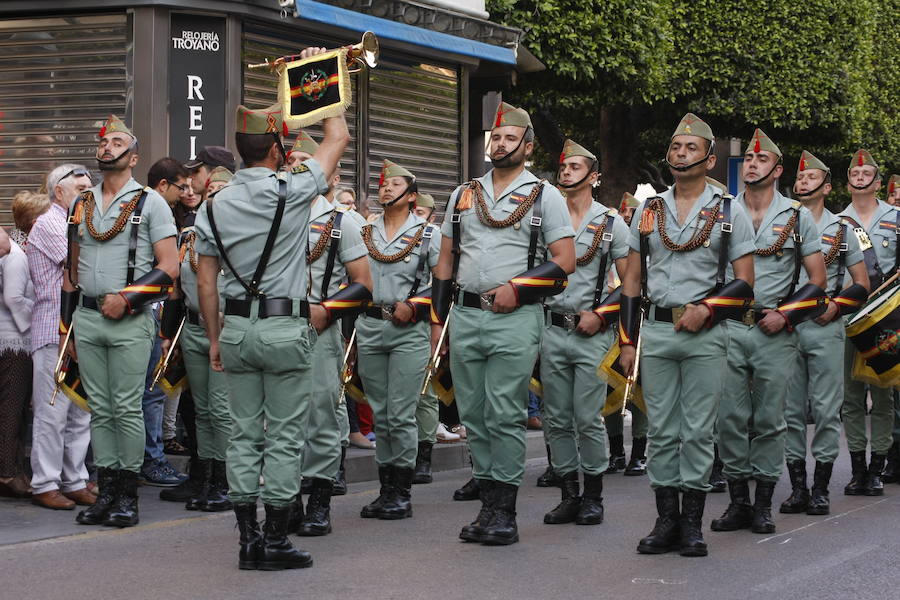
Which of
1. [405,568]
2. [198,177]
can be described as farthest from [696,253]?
[198,177]

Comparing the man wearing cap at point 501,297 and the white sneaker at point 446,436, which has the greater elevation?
the man wearing cap at point 501,297

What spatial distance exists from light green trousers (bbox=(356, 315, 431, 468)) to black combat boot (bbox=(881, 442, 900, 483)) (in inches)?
153

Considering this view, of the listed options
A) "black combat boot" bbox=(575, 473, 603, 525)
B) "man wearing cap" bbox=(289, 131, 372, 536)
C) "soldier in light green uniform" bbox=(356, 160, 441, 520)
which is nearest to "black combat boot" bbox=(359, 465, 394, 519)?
"soldier in light green uniform" bbox=(356, 160, 441, 520)

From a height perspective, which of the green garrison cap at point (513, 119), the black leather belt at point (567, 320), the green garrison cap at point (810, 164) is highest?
the green garrison cap at point (513, 119)

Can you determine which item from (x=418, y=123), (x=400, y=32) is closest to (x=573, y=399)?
(x=400, y=32)

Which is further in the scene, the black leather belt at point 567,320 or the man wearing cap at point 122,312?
the black leather belt at point 567,320

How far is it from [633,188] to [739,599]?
2236 centimetres

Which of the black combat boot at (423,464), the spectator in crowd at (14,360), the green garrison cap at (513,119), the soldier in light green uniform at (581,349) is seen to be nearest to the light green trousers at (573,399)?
the soldier in light green uniform at (581,349)

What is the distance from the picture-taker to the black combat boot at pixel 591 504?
8.35m

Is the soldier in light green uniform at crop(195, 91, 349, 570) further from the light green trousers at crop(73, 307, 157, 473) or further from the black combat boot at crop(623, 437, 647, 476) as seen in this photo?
the black combat boot at crop(623, 437, 647, 476)

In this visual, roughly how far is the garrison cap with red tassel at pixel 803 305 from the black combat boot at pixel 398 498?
2443mm

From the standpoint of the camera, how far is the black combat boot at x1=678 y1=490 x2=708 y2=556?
7.29m

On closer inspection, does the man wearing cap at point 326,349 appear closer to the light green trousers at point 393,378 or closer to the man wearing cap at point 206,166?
the light green trousers at point 393,378

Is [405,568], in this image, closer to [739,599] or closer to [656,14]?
[739,599]
